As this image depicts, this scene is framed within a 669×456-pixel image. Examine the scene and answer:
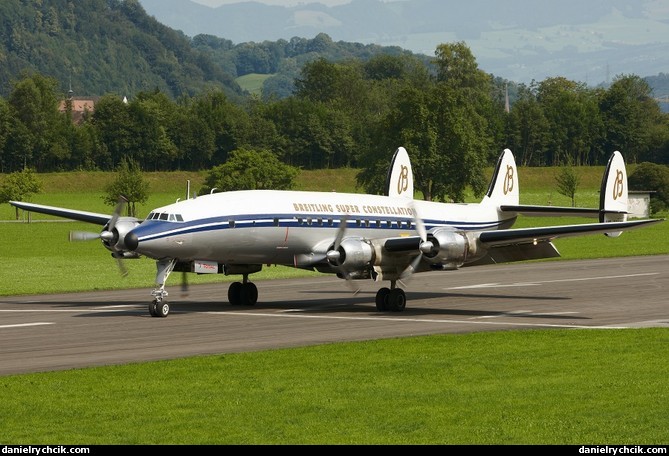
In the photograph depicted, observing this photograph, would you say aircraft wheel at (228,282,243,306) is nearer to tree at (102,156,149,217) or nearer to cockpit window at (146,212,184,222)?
cockpit window at (146,212,184,222)

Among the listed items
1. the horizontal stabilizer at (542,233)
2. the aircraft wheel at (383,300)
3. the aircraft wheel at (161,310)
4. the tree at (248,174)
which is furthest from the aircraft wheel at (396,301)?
the tree at (248,174)

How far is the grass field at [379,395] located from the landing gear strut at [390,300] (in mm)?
7203

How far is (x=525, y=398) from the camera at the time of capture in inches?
752

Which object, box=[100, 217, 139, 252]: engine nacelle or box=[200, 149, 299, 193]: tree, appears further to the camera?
box=[200, 149, 299, 193]: tree

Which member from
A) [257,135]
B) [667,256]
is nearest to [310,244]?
[667,256]

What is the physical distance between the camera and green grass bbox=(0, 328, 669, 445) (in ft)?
53.1

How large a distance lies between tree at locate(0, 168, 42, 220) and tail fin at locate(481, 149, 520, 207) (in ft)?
260

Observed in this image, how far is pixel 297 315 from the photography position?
113 feet

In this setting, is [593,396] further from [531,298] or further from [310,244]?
[531,298]

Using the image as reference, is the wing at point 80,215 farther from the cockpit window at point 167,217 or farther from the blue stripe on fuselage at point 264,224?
the blue stripe on fuselage at point 264,224

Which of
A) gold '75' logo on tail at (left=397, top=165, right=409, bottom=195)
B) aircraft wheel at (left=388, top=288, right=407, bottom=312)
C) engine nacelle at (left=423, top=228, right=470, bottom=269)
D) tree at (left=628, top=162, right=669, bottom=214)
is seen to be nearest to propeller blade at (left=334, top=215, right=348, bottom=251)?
aircraft wheel at (left=388, top=288, right=407, bottom=312)

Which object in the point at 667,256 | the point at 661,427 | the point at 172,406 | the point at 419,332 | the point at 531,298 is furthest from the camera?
the point at 667,256

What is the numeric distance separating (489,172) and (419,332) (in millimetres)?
129814
